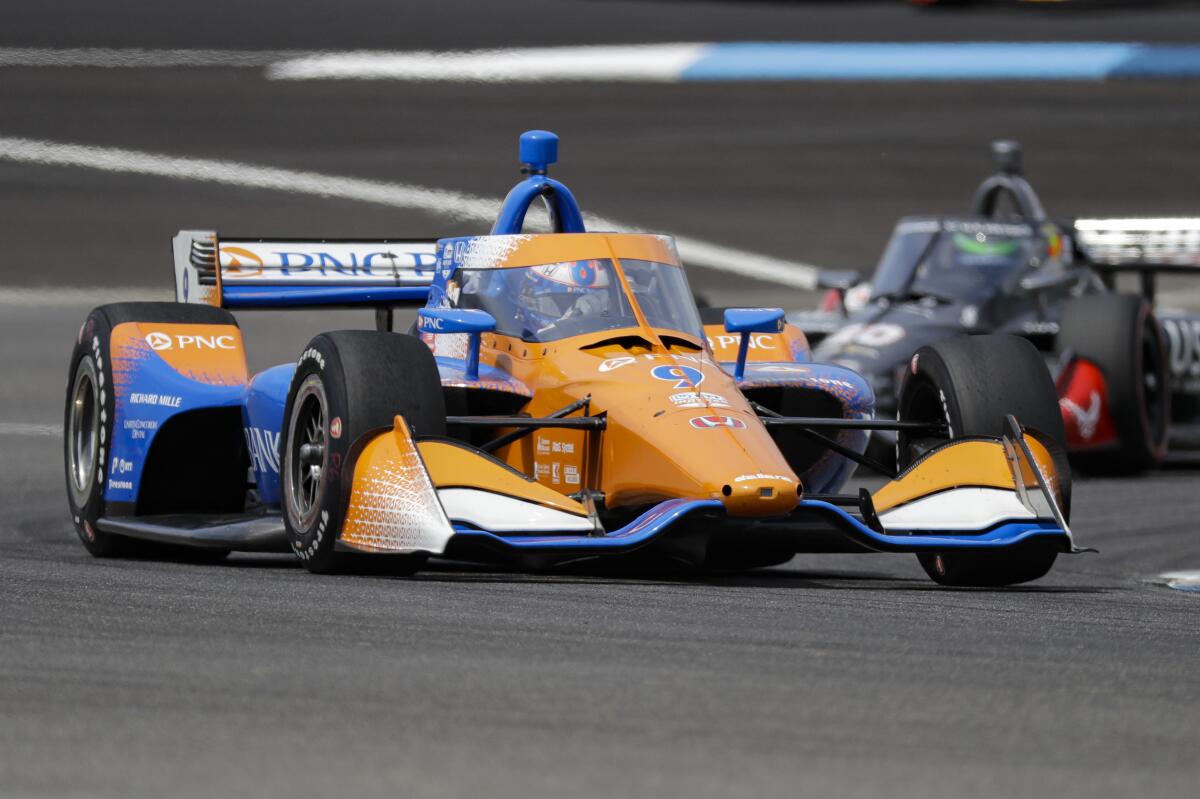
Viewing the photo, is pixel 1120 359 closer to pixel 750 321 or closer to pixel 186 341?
pixel 750 321

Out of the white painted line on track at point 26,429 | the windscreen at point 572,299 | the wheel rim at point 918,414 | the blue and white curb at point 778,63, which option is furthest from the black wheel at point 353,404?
the blue and white curb at point 778,63

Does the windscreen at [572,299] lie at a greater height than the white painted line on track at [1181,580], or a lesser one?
greater

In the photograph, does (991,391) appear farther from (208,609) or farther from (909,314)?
(909,314)

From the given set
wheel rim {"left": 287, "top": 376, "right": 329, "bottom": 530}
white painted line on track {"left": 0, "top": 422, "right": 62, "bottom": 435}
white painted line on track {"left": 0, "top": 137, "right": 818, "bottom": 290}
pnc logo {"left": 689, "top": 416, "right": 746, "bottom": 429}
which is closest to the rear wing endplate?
white painted line on track {"left": 0, "top": 422, "right": 62, "bottom": 435}

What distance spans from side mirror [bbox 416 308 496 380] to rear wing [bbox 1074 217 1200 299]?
339 inches

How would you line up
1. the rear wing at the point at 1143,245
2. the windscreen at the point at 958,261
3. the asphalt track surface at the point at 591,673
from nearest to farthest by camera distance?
the asphalt track surface at the point at 591,673, the windscreen at the point at 958,261, the rear wing at the point at 1143,245

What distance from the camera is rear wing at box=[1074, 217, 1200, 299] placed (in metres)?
16.5

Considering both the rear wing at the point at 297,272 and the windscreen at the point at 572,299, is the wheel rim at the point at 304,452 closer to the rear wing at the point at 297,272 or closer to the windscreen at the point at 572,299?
the windscreen at the point at 572,299

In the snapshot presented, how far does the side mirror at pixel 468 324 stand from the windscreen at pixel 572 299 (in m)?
0.16

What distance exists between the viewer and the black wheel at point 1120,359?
1505 centimetres

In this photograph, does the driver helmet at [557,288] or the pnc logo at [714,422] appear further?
the driver helmet at [557,288]

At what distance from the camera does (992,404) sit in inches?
346

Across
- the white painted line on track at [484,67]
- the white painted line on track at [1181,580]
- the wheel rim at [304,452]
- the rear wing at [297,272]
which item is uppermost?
the white painted line on track at [484,67]

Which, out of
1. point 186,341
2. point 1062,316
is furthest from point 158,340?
point 1062,316
